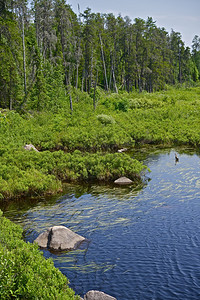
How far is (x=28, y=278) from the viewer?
316 inches

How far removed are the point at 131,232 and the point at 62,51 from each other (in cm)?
2984

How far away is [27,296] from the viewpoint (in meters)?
7.88

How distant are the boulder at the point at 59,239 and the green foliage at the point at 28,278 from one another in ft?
9.54

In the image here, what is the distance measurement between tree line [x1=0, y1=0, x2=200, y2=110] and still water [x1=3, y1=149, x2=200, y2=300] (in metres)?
21.1

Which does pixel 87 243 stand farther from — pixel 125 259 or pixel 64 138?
pixel 64 138

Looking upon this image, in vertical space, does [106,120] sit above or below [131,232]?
above

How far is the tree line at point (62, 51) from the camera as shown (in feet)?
123

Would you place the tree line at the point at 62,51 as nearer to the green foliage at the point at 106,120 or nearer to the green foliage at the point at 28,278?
the green foliage at the point at 106,120

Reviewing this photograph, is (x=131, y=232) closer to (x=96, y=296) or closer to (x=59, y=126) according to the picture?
(x=96, y=296)

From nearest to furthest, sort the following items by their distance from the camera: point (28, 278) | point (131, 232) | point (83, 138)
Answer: point (28, 278) → point (131, 232) → point (83, 138)

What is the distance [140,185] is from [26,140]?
11.7 meters

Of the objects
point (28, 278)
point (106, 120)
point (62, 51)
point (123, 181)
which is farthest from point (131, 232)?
point (62, 51)

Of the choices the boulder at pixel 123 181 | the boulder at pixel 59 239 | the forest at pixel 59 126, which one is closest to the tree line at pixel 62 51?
the forest at pixel 59 126

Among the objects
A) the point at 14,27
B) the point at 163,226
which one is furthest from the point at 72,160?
the point at 14,27
